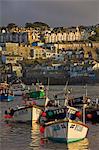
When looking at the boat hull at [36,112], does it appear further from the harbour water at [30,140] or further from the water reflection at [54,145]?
the water reflection at [54,145]

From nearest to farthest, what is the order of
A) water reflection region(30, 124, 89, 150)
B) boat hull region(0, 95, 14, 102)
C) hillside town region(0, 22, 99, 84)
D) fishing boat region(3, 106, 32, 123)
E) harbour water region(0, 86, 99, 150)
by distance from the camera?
1. water reflection region(30, 124, 89, 150)
2. harbour water region(0, 86, 99, 150)
3. fishing boat region(3, 106, 32, 123)
4. boat hull region(0, 95, 14, 102)
5. hillside town region(0, 22, 99, 84)

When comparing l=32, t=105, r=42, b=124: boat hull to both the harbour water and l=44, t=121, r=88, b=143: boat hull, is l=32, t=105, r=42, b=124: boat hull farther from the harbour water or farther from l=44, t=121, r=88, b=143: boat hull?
l=44, t=121, r=88, b=143: boat hull

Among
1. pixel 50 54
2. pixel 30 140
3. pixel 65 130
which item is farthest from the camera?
pixel 50 54

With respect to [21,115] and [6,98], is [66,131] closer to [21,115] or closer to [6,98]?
[21,115]

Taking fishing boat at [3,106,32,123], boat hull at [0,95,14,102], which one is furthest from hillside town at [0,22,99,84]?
fishing boat at [3,106,32,123]

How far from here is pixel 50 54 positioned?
89.3 meters

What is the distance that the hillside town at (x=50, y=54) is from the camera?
75812 millimetres

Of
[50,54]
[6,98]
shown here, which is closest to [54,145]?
[6,98]

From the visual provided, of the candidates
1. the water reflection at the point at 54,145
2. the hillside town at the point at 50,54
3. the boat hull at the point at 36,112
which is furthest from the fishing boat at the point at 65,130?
the hillside town at the point at 50,54

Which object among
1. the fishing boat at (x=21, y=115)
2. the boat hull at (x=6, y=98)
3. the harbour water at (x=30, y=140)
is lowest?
the boat hull at (x=6, y=98)

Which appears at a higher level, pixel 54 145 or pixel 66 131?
pixel 66 131

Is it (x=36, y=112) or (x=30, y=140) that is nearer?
(x=30, y=140)

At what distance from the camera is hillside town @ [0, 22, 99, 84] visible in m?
75.8

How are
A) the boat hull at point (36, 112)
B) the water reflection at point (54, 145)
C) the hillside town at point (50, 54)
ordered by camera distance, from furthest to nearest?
the hillside town at point (50, 54)
the boat hull at point (36, 112)
the water reflection at point (54, 145)
